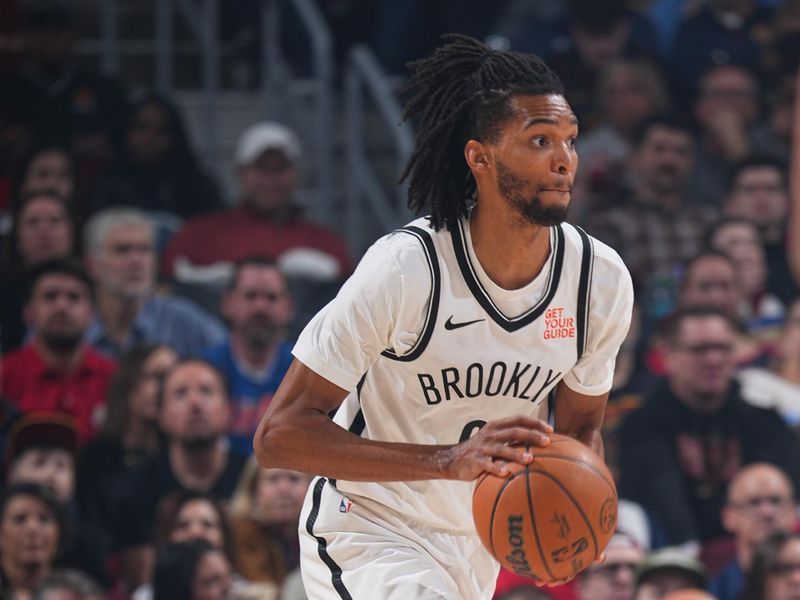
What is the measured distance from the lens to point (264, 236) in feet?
29.3

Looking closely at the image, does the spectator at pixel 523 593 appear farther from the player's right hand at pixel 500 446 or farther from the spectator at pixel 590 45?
the spectator at pixel 590 45

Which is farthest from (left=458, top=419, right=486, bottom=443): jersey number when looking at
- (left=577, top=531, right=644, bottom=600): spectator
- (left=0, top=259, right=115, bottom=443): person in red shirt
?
(left=0, top=259, right=115, bottom=443): person in red shirt

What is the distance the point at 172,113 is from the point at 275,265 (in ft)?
5.38

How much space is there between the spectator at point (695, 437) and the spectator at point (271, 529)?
1572mm

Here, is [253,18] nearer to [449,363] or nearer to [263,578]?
[263,578]

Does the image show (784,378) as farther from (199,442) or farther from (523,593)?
(199,442)

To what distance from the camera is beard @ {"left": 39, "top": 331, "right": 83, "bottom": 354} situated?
308 inches

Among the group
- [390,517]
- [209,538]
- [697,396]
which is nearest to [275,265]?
[209,538]

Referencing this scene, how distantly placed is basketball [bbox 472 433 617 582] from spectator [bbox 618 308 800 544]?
3.59 metres

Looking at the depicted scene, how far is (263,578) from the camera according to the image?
23.5 ft

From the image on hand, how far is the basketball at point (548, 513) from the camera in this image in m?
3.81

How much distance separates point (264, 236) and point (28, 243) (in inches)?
51.9

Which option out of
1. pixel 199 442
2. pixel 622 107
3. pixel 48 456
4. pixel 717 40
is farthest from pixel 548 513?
pixel 717 40

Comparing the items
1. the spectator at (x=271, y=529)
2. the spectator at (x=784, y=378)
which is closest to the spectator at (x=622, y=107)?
the spectator at (x=784, y=378)
